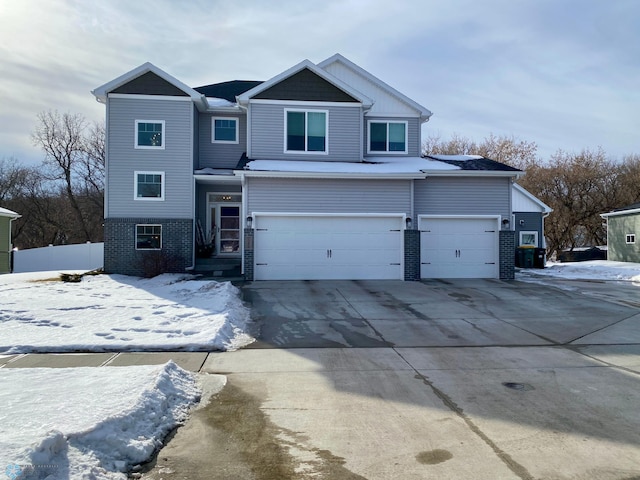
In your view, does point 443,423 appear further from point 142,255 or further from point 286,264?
point 142,255

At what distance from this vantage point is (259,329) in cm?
902

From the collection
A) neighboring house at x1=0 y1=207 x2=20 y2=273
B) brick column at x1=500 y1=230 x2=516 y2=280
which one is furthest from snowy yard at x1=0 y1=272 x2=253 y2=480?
neighboring house at x1=0 y1=207 x2=20 y2=273

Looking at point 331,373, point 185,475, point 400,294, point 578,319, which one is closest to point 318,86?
point 400,294

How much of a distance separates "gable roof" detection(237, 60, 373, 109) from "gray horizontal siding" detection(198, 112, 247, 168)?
6.99 feet

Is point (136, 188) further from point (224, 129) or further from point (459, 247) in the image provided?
point (459, 247)

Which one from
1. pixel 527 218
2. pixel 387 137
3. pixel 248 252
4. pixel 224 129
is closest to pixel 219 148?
pixel 224 129

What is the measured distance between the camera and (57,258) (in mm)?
25781

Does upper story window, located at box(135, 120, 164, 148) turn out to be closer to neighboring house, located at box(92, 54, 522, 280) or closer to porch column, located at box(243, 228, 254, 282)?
neighboring house, located at box(92, 54, 522, 280)

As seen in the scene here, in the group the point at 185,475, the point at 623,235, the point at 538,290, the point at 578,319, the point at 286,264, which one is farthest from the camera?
the point at 623,235

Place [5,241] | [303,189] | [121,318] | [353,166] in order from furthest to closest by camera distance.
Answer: [5,241] < [353,166] < [303,189] < [121,318]

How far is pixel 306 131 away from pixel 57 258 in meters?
17.0

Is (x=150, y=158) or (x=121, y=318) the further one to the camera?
(x=150, y=158)

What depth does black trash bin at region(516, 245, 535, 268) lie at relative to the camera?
22.8 m

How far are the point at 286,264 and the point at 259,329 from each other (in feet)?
21.5
